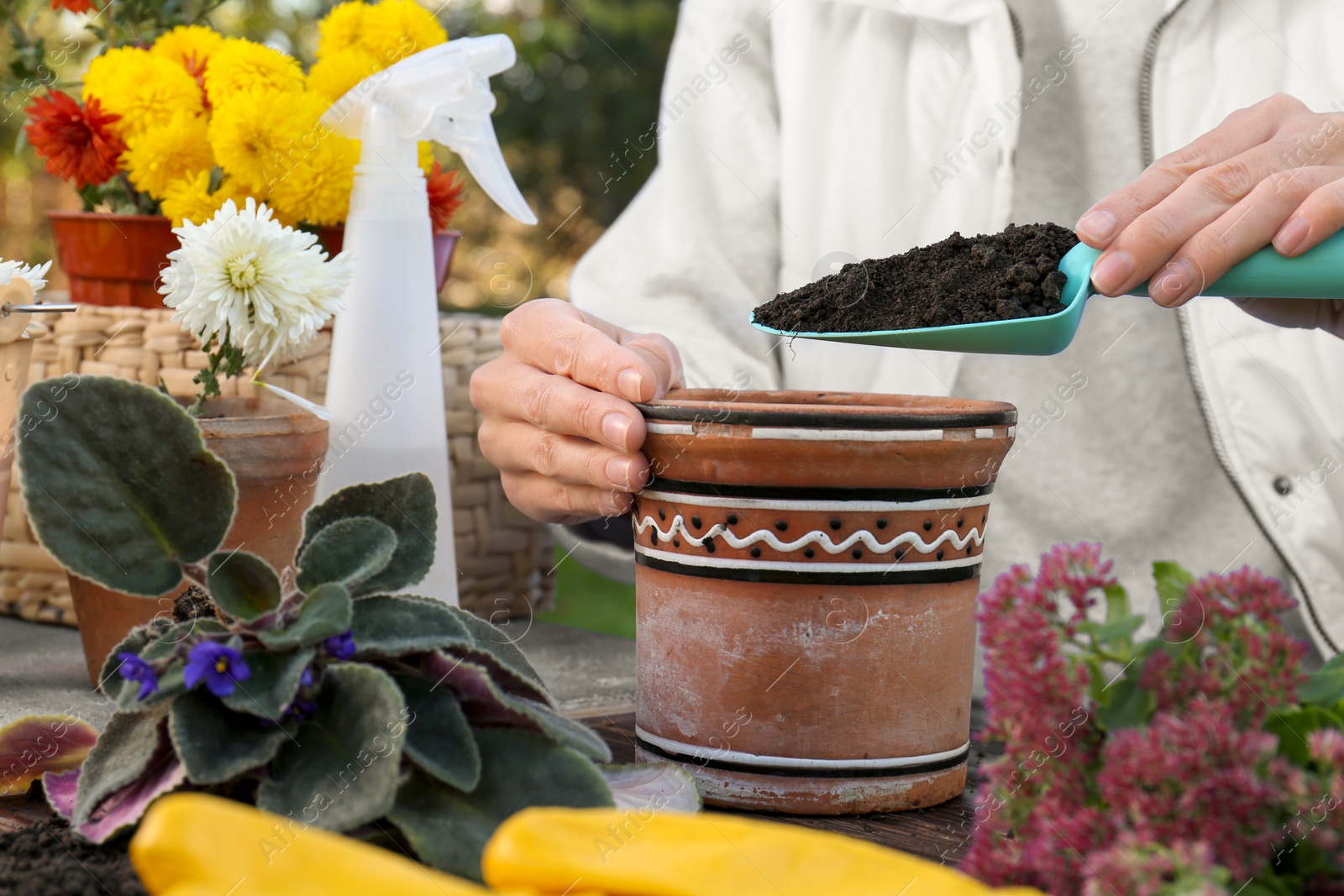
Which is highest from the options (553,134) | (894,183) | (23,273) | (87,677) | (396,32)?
(396,32)

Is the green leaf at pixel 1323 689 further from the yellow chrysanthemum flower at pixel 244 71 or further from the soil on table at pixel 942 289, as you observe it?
the yellow chrysanthemum flower at pixel 244 71

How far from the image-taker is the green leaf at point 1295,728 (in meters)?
0.38

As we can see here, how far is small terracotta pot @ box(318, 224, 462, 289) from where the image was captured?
1.00 metres

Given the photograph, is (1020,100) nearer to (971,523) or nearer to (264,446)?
(971,523)

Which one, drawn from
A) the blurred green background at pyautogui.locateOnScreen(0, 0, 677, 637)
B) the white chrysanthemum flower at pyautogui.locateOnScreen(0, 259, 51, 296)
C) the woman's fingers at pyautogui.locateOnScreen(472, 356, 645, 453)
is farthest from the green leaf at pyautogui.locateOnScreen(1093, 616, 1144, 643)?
the blurred green background at pyautogui.locateOnScreen(0, 0, 677, 637)

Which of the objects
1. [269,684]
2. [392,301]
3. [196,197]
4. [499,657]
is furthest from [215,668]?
[196,197]

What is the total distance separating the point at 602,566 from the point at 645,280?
331 millimetres

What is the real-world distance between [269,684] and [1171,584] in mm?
344

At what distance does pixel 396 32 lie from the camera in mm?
972

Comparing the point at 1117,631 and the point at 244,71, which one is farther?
the point at 244,71

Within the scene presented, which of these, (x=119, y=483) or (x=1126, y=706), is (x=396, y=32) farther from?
(x=1126, y=706)

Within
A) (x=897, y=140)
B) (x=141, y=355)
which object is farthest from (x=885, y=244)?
(x=141, y=355)

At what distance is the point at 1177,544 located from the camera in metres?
1.30

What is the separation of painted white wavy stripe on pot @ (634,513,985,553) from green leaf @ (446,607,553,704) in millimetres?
106
